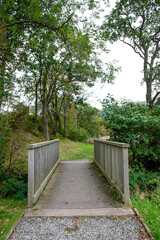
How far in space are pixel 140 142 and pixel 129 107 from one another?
1.16 meters

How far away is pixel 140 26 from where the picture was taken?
9.72m

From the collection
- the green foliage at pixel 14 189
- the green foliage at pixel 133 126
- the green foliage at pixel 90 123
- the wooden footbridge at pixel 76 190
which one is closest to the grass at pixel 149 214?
the wooden footbridge at pixel 76 190

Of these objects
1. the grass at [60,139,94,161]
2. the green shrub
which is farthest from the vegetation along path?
the green shrub

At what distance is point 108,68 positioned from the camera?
10.8 metres

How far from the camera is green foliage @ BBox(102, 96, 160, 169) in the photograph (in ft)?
15.9

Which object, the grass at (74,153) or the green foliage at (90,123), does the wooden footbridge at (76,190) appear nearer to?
the grass at (74,153)

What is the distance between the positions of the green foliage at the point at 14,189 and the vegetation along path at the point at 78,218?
42 centimetres

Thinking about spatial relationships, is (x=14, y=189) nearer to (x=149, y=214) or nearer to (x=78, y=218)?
(x=78, y=218)

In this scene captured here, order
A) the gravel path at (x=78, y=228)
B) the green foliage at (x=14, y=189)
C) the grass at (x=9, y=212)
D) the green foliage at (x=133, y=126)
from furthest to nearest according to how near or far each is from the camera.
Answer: the green foliage at (x=133, y=126) → the green foliage at (x=14, y=189) → the grass at (x=9, y=212) → the gravel path at (x=78, y=228)

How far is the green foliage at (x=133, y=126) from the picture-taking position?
15.9ft

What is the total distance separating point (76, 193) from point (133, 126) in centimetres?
240

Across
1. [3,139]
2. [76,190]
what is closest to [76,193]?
[76,190]

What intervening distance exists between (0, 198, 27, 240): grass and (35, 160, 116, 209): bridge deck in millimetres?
328

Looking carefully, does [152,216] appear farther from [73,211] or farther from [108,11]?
[108,11]
